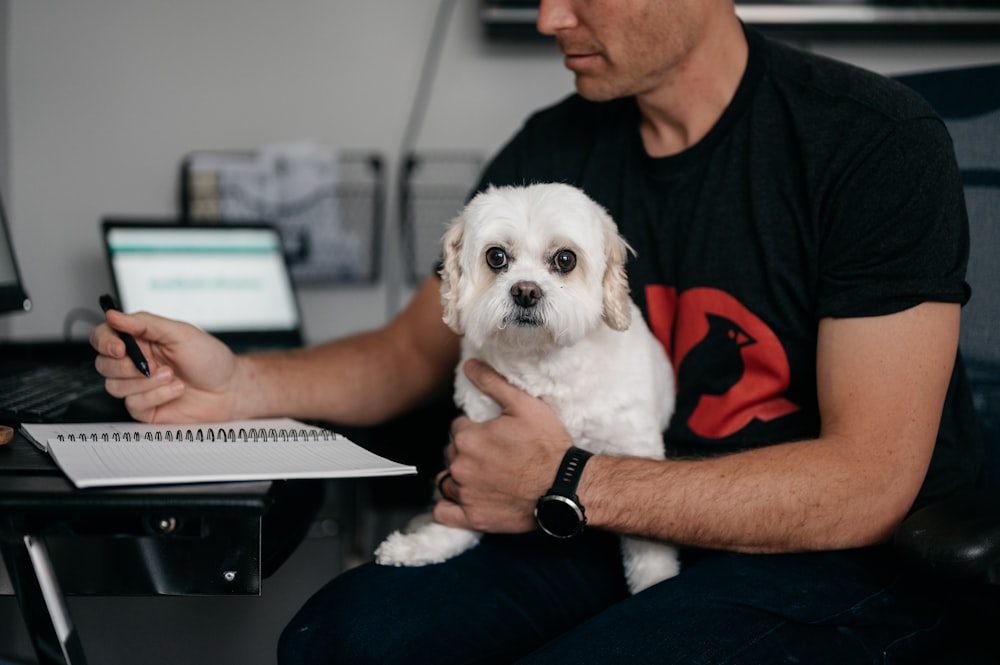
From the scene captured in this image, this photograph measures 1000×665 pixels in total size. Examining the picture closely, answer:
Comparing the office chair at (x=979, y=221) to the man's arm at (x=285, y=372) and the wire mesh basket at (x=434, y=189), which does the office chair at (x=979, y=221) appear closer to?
the man's arm at (x=285, y=372)

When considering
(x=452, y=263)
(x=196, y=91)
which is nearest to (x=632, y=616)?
(x=452, y=263)

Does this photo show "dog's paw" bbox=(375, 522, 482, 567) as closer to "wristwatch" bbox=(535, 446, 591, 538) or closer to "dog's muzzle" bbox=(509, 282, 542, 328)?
"wristwatch" bbox=(535, 446, 591, 538)

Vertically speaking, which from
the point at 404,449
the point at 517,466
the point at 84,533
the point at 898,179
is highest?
the point at 898,179

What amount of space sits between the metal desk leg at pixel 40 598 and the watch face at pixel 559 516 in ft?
1.65

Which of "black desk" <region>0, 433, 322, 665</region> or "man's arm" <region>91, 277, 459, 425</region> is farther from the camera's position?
"man's arm" <region>91, 277, 459, 425</region>

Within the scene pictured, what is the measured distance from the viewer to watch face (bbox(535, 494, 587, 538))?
103 cm

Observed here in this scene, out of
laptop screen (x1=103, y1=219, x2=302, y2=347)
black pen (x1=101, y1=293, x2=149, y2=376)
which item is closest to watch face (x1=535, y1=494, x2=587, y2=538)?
black pen (x1=101, y1=293, x2=149, y2=376)

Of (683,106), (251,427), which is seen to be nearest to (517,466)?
(251,427)

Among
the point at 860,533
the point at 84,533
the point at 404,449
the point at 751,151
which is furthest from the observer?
the point at 404,449

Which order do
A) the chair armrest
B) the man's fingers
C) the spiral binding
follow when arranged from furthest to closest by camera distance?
the man's fingers < the spiral binding < the chair armrest

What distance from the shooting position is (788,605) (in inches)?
37.1

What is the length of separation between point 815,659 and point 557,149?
2.57 feet

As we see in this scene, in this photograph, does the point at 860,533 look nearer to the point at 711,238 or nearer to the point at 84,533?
the point at 711,238

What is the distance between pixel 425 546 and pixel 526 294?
1.14ft
